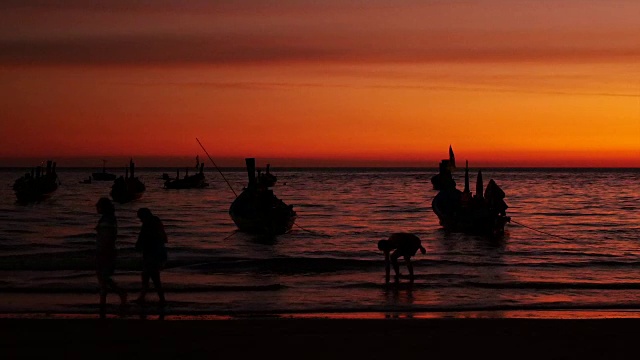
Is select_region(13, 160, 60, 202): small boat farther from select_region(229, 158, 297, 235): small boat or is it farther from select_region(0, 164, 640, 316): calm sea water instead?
select_region(229, 158, 297, 235): small boat

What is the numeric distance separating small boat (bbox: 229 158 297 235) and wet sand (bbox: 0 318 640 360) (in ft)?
82.9

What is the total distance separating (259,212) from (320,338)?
2782 cm

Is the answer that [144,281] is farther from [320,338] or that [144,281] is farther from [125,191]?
[125,191]

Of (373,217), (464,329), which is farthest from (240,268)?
(373,217)

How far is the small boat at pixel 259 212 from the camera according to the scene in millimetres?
39781

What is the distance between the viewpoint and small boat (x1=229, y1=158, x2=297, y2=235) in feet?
131

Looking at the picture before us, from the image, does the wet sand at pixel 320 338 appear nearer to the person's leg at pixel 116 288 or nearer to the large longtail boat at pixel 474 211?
the person's leg at pixel 116 288

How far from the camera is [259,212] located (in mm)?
Answer: 40312

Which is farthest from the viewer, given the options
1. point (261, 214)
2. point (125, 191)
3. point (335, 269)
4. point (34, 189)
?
point (125, 191)

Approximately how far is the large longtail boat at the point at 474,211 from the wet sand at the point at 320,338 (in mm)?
26509

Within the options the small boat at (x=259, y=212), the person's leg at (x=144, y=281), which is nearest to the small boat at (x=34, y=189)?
the small boat at (x=259, y=212)

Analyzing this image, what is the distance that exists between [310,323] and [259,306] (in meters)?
3.44

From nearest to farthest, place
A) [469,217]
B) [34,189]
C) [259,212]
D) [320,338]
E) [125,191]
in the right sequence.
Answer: [320,338], [259,212], [469,217], [34,189], [125,191]

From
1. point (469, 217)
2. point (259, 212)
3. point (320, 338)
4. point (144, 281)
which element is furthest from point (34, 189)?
point (320, 338)
